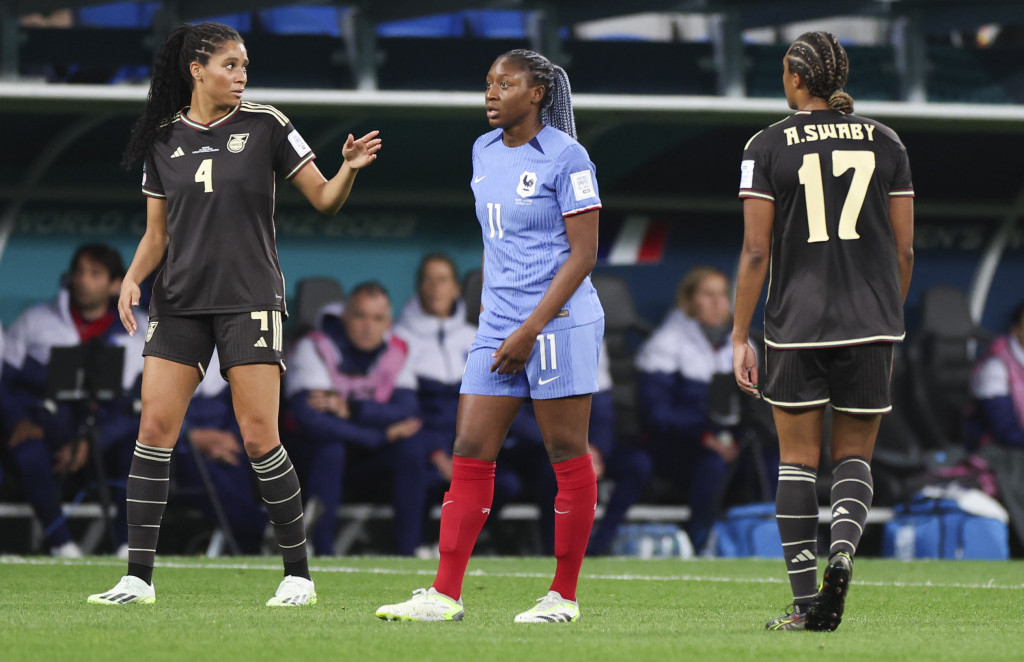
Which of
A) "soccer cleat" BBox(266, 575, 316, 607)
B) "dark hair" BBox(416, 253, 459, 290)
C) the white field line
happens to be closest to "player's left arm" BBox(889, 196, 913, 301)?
"soccer cleat" BBox(266, 575, 316, 607)

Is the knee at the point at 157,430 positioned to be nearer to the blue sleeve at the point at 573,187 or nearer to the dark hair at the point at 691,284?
the blue sleeve at the point at 573,187

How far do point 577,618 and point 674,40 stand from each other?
5498mm

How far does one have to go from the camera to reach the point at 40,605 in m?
5.53

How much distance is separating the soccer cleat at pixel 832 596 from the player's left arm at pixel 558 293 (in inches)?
41.2

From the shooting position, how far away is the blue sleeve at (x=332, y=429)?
31.1 ft

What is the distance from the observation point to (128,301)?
18.3 ft

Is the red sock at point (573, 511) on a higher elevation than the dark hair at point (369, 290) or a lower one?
lower

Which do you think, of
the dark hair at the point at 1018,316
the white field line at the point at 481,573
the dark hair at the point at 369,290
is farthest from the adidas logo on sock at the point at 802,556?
the dark hair at the point at 1018,316

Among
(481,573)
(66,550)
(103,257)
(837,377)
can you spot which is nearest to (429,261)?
(103,257)

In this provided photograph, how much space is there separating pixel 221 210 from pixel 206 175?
0.13 m

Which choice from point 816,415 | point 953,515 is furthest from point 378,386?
point 816,415

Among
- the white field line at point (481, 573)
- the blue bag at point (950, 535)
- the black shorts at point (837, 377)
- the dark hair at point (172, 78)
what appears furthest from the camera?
the blue bag at point (950, 535)

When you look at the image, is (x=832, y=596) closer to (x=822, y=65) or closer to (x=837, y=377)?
(x=837, y=377)

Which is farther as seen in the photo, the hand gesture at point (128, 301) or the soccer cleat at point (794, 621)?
the hand gesture at point (128, 301)
